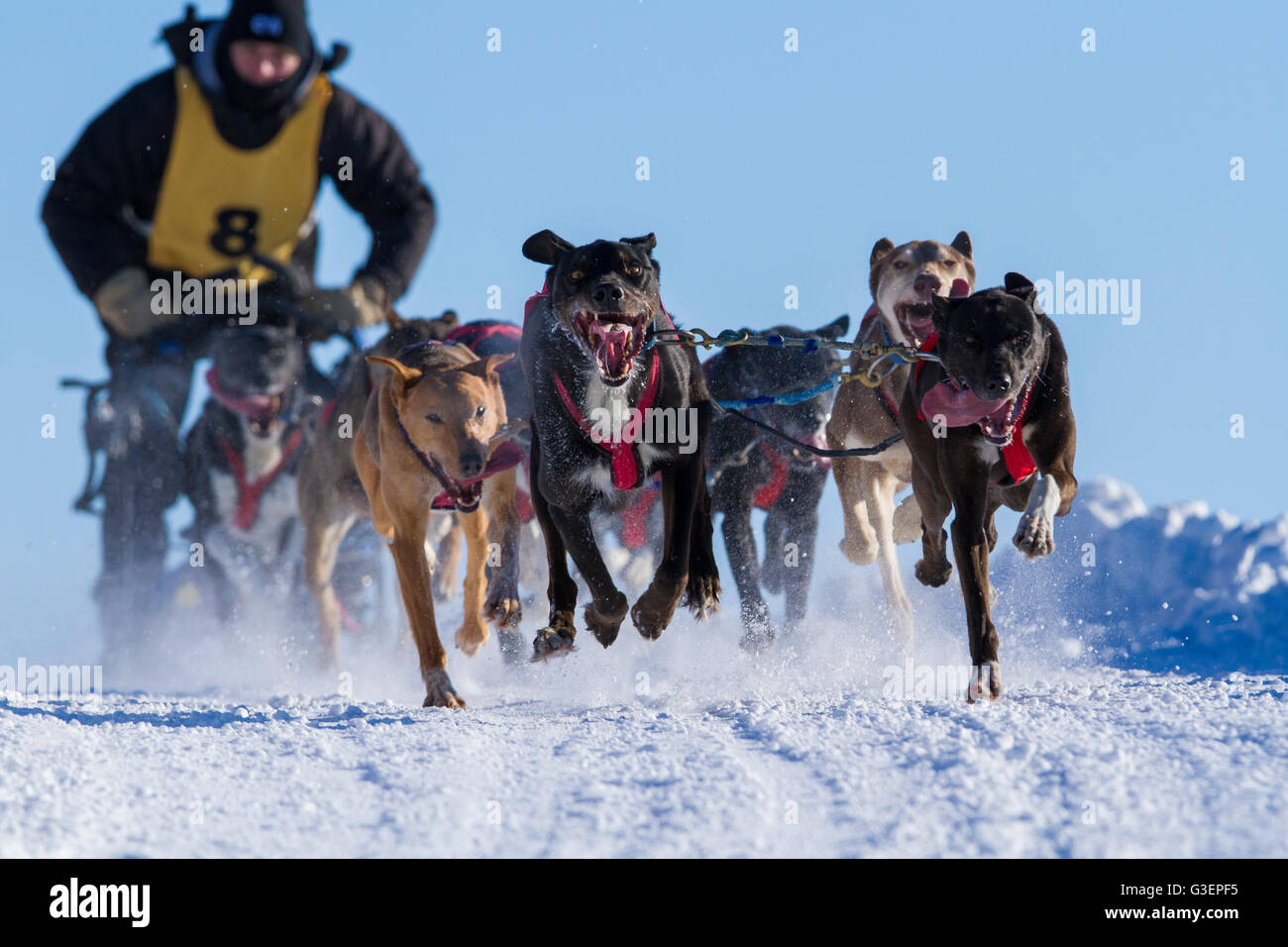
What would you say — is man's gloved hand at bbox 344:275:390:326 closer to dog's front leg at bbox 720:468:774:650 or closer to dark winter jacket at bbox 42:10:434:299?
dark winter jacket at bbox 42:10:434:299

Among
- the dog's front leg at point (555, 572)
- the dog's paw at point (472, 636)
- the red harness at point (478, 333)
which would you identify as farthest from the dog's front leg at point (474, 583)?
the red harness at point (478, 333)

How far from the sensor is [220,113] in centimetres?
787

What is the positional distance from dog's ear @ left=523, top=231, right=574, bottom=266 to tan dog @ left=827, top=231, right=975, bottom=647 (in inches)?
54.8

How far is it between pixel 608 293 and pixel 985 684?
156cm

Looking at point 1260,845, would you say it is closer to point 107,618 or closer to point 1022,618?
point 1022,618

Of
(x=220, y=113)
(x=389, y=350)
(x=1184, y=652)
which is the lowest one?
(x=1184, y=652)

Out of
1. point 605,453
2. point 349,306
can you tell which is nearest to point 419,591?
point 605,453

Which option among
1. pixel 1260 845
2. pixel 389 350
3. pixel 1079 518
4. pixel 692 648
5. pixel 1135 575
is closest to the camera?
pixel 1260 845

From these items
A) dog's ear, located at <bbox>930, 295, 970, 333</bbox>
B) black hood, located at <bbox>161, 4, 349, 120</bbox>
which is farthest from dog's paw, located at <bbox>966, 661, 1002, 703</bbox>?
black hood, located at <bbox>161, 4, 349, 120</bbox>

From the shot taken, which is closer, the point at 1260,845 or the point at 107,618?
the point at 1260,845

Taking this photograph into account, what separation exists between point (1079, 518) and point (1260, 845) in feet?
26.1

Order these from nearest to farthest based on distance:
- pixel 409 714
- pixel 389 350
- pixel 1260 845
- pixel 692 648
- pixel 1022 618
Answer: pixel 1260 845 < pixel 409 714 < pixel 389 350 < pixel 1022 618 < pixel 692 648

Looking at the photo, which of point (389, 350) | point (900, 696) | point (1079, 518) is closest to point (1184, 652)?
point (1079, 518)

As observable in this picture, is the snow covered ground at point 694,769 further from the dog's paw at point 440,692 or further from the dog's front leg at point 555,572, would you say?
the dog's front leg at point 555,572
